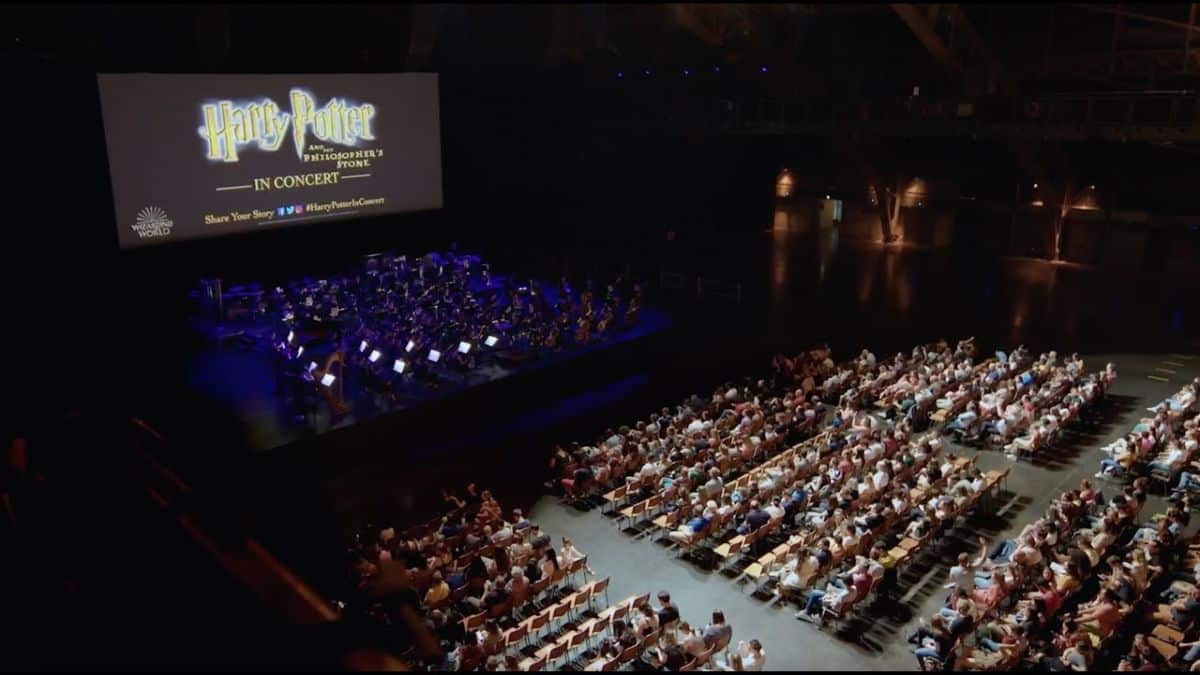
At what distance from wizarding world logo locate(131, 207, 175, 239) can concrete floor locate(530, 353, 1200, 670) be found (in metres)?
9.16

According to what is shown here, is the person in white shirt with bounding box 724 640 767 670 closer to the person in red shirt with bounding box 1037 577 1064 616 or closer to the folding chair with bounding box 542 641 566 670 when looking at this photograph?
the folding chair with bounding box 542 641 566 670

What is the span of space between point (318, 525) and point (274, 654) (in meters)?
8.02

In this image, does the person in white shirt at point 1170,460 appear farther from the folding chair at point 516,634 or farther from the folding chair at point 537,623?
the folding chair at point 516,634

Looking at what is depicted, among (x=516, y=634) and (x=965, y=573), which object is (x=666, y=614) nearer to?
(x=516, y=634)

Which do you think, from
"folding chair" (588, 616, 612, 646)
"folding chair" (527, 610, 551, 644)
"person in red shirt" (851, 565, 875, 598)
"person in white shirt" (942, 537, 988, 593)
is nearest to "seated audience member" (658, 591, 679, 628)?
"folding chair" (588, 616, 612, 646)

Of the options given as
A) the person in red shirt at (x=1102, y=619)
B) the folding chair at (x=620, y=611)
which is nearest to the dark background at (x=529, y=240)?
the folding chair at (x=620, y=611)

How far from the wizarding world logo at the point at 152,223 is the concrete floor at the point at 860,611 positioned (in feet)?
30.0

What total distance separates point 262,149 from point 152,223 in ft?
8.65

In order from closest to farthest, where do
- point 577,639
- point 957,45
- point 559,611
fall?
1. point 577,639
2. point 559,611
3. point 957,45

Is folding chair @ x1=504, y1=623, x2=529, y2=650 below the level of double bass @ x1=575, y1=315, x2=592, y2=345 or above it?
below

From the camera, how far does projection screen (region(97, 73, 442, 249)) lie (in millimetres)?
15102

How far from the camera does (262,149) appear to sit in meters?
16.9

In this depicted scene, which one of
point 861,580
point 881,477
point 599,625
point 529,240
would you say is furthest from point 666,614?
point 529,240

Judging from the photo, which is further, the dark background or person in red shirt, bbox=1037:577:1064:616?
person in red shirt, bbox=1037:577:1064:616
